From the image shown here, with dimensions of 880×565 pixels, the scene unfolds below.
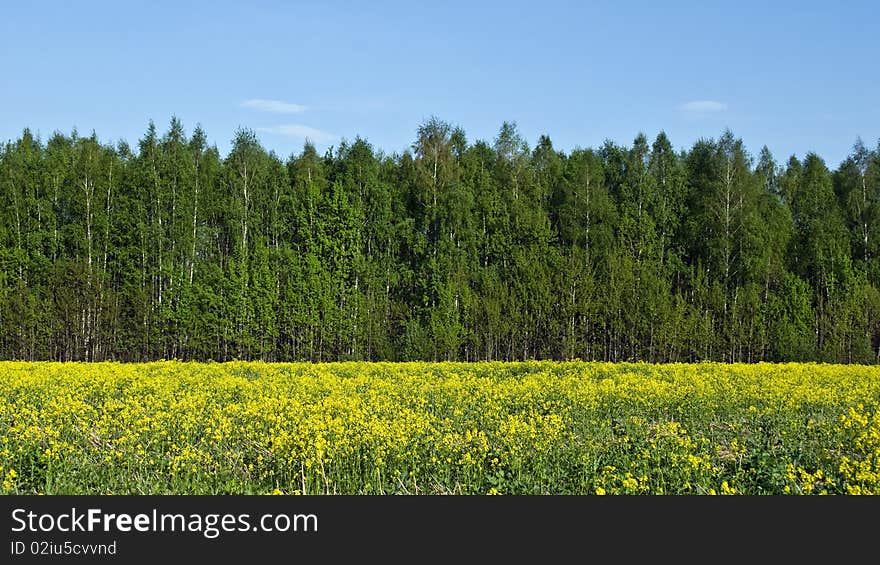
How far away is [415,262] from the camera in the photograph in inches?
1730

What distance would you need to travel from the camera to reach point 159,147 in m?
44.0

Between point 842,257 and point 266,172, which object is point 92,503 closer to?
point 266,172

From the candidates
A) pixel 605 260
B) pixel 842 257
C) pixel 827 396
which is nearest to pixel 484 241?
pixel 605 260

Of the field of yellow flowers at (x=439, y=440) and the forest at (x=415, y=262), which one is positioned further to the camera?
the forest at (x=415, y=262)

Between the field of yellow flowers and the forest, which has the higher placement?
the forest

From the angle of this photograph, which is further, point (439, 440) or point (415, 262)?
point (415, 262)

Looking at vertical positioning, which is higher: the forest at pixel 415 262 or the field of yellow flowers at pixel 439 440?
the forest at pixel 415 262

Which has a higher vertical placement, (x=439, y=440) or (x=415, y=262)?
(x=415, y=262)

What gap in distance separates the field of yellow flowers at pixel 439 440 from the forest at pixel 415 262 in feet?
74.7

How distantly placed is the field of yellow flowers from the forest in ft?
74.7

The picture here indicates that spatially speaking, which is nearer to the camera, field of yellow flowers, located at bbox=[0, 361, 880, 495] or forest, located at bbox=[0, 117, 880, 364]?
field of yellow flowers, located at bbox=[0, 361, 880, 495]

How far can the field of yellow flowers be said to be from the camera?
9289 mm

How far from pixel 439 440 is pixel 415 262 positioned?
3325 cm

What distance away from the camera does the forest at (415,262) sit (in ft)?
130
